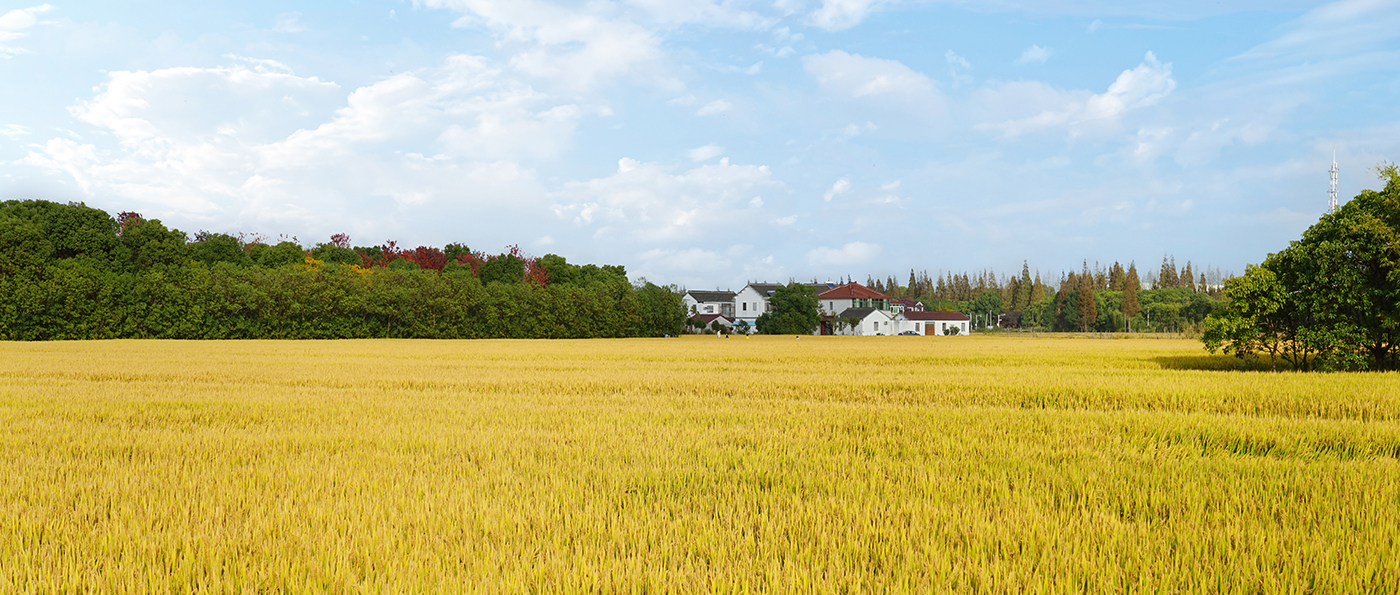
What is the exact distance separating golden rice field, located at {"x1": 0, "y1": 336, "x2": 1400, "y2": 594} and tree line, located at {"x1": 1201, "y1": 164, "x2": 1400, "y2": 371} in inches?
345

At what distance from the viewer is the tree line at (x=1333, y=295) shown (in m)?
19.1

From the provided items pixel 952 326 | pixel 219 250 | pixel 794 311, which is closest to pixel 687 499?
pixel 219 250

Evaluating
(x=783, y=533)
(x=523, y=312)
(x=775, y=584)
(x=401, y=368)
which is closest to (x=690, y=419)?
(x=783, y=533)

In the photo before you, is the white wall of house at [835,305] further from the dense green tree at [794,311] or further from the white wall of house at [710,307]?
the dense green tree at [794,311]

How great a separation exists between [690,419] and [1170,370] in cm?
1693

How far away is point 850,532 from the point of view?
4641 millimetres

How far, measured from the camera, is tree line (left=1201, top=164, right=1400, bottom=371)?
1911cm

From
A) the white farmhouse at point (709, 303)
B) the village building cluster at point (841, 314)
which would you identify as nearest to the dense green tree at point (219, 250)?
the village building cluster at point (841, 314)

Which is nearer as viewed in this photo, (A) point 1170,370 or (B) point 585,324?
(A) point 1170,370

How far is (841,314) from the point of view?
336ft

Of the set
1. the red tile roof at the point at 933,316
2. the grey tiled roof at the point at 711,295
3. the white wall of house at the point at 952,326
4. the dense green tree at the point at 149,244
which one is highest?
the dense green tree at the point at 149,244

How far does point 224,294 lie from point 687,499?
2318 inches

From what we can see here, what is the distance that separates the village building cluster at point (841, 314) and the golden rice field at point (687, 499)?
8275 cm

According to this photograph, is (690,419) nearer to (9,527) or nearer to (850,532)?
(850,532)
